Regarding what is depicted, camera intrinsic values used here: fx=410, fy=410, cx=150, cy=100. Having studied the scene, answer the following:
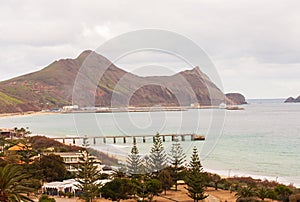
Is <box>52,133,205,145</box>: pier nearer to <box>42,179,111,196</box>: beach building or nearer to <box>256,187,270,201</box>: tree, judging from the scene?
<box>42,179,111,196</box>: beach building

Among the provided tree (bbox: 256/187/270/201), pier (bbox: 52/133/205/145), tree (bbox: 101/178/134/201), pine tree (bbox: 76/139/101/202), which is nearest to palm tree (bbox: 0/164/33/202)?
tree (bbox: 101/178/134/201)

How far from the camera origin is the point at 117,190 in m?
16.9

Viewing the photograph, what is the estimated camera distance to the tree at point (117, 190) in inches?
666

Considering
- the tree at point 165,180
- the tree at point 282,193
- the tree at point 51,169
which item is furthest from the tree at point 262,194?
the tree at point 51,169

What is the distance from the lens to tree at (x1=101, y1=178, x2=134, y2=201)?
16922 millimetres

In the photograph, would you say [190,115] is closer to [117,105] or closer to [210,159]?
[210,159]

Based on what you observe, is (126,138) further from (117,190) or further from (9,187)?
(9,187)

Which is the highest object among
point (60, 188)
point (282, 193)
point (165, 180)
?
point (165, 180)

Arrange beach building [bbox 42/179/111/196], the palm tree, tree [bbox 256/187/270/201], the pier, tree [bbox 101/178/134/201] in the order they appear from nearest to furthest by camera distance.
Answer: the palm tree
tree [bbox 101/178/134/201]
tree [bbox 256/187/270/201]
beach building [bbox 42/179/111/196]
the pier

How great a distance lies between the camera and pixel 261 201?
1628cm

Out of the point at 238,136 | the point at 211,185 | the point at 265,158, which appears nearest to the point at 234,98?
the point at 238,136

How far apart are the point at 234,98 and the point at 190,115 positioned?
108966mm

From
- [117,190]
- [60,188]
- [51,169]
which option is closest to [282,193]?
[117,190]

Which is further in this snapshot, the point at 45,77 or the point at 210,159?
the point at 45,77
